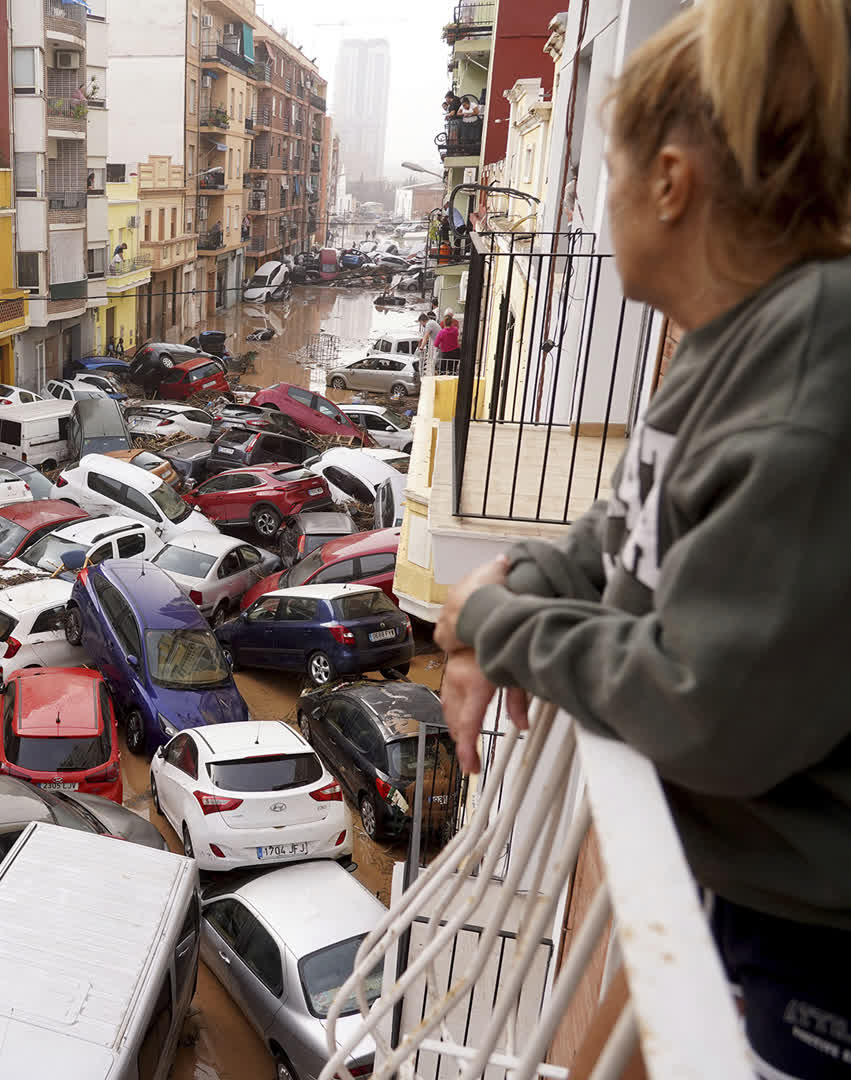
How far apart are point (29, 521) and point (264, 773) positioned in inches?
317

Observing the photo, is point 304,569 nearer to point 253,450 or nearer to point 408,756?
point 408,756

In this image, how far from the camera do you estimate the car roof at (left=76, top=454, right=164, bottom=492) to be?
58.9 feet

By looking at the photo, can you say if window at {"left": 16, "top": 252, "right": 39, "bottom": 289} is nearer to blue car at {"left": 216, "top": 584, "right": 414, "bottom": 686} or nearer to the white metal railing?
blue car at {"left": 216, "top": 584, "right": 414, "bottom": 686}

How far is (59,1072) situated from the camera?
534 cm

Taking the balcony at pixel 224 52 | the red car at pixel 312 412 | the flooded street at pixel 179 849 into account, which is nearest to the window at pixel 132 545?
the flooded street at pixel 179 849

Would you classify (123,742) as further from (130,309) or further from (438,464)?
(130,309)

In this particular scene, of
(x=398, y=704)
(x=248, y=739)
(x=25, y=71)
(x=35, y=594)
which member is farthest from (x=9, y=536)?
(x=25, y=71)

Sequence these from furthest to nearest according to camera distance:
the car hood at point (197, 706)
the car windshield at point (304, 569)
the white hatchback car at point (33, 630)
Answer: the car windshield at point (304, 569) → the white hatchback car at point (33, 630) → the car hood at point (197, 706)

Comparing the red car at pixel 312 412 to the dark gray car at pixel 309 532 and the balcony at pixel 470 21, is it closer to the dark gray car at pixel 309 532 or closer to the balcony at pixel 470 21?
the dark gray car at pixel 309 532

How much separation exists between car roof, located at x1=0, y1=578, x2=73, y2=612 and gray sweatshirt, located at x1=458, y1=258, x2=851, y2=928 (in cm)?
1300

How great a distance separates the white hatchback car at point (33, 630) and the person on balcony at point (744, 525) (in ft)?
41.2

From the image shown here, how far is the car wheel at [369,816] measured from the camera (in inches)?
420

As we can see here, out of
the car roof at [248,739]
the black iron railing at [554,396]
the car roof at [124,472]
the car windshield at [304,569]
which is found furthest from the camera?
the car roof at [124,472]

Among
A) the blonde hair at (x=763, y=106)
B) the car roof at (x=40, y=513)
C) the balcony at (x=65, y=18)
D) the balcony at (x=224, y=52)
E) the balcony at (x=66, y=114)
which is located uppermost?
the balcony at (x=224, y=52)
